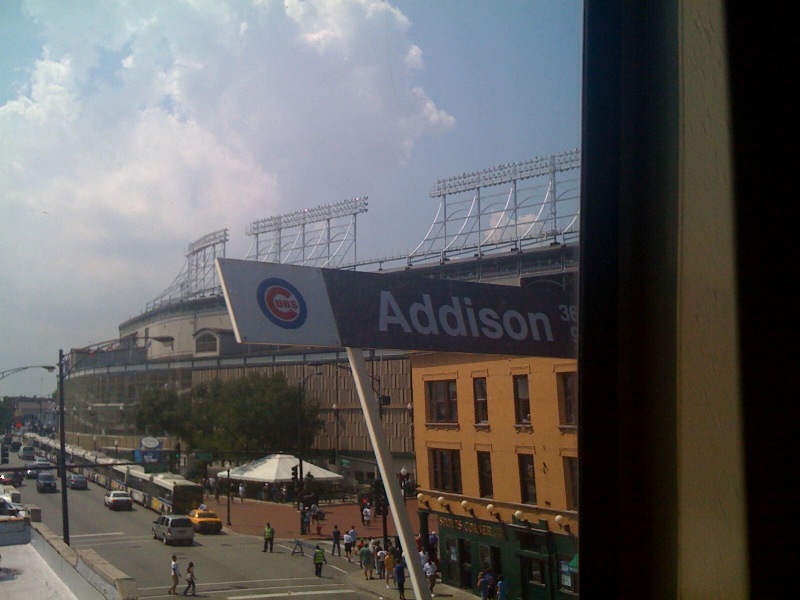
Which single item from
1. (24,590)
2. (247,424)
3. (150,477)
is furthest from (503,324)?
(247,424)

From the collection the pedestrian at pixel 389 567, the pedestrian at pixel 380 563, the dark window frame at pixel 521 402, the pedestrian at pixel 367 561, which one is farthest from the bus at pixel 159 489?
the dark window frame at pixel 521 402

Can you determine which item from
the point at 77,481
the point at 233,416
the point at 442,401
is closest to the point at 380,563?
the point at 442,401

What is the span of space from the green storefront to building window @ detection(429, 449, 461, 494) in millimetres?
359

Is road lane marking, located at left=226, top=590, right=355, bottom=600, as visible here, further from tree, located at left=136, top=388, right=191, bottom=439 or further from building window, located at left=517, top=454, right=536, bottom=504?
tree, located at left=136, top=388, right=191, bottom=439

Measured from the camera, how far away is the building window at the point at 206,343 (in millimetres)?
36531

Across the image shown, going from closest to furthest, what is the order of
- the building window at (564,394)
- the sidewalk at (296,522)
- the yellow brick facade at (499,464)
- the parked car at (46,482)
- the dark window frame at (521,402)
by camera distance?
the yellow brick facade at (499,464)
the building window at (564,394)
the dark window frame at (521,402)
the sidewalk at (296,522)
the parked car at (46,482)

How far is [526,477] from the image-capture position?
26.3 ft

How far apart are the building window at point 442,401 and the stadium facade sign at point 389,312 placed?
1.57 m

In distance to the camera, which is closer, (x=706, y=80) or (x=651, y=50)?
(x=706, y=80)

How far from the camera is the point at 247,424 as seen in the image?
28766mm

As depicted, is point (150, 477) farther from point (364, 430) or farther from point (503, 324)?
point (503, 324)

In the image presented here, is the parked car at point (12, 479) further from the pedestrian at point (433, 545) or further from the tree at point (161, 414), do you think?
the pedestrian at point (433, 545)

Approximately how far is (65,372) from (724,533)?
63.7 feet

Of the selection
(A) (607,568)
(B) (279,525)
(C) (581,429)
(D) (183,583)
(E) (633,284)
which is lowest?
(B) (279,525)
